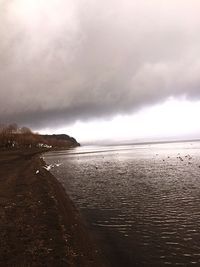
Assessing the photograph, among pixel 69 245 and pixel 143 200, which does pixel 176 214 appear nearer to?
pixel 143 200

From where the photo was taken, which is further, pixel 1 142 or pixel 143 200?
pixel 1 142

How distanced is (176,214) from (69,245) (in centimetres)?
1093

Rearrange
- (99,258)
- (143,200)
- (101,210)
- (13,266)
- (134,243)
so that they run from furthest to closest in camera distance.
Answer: (143,200), (101,210), (134,243), (99,258), (13,266)

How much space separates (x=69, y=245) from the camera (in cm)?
1666

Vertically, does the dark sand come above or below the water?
above

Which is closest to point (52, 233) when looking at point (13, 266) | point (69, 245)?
point (69, 245)

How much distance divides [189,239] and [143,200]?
11.5m

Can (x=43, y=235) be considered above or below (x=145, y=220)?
above

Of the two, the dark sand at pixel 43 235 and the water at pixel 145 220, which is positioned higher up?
the dark sand at pixel 43 235

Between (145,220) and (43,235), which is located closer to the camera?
(43,235)

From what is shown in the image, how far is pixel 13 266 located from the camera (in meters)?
13.5

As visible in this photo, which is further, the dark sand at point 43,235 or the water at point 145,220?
the water at point 145,220

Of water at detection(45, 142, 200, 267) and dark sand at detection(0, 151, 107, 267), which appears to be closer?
dark sand at detection(0, 151, 107, 267)

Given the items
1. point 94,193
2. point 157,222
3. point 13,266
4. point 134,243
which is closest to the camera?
point 13,266
